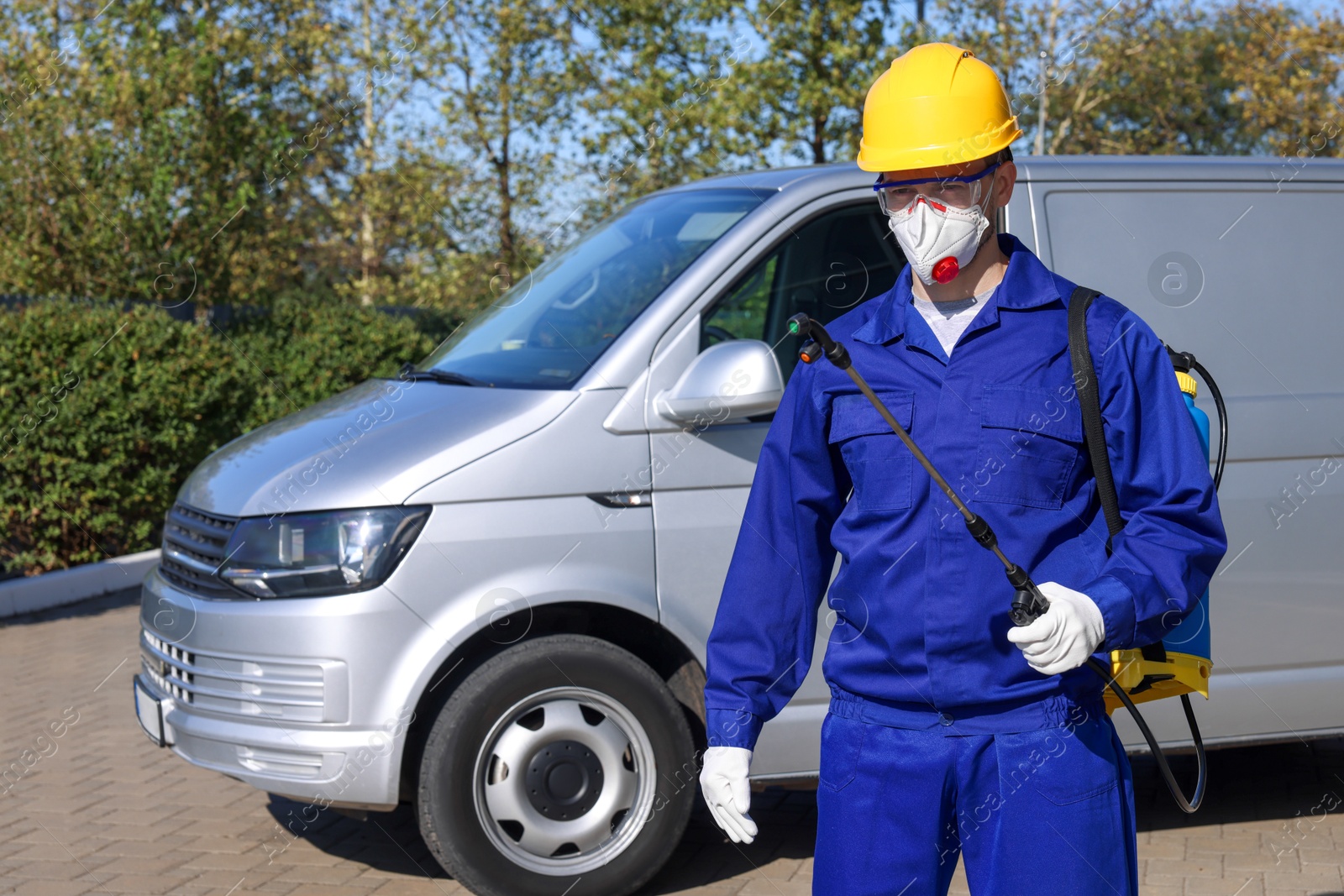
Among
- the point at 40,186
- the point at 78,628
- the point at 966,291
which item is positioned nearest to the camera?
the point at 966,291

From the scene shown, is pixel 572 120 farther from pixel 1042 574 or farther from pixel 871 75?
pixel 1042 574

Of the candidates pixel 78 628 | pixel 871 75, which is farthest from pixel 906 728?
pixel 871 75

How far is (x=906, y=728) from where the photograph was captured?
2367 millimetres

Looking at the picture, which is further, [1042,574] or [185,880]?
[185,880]

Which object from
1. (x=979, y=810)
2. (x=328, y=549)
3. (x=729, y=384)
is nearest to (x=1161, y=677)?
(x=979, y=810)

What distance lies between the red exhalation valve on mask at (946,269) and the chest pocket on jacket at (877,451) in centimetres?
22

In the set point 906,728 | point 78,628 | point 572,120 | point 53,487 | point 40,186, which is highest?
point 572,120

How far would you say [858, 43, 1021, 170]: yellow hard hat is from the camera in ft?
7.77

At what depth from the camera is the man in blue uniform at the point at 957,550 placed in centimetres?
225

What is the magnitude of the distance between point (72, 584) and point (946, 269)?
892 cm

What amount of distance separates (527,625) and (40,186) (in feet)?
33.6

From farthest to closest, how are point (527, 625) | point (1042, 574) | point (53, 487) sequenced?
→ point (53, 487) → point (527, 625) → point (1042, 574)

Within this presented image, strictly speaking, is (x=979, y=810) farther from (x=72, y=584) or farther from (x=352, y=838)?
(x=72, y=584)

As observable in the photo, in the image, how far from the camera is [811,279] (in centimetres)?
451
